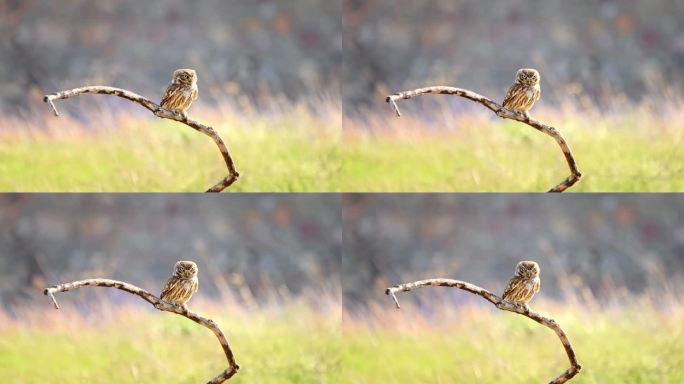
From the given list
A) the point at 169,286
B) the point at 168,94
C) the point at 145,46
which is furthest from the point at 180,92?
the point at 169,286

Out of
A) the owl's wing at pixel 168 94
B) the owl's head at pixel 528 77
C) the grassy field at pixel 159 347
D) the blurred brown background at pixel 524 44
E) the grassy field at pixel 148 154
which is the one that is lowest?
the grassy field at pixel 159 347

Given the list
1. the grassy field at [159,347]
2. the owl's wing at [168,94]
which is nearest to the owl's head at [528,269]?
the grassy field at [159,347]

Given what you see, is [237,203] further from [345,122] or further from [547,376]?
[547,376]

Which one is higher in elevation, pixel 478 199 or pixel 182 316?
pixel 478 199

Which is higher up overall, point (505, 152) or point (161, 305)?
point (505, 152)

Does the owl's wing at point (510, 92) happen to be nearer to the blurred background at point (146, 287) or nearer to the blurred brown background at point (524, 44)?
the blurred brown background at point (524, 44)

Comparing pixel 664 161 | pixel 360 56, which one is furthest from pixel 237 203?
pixel 664 161

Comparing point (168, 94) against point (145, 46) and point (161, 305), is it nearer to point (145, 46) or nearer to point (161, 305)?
point (145, 46)
